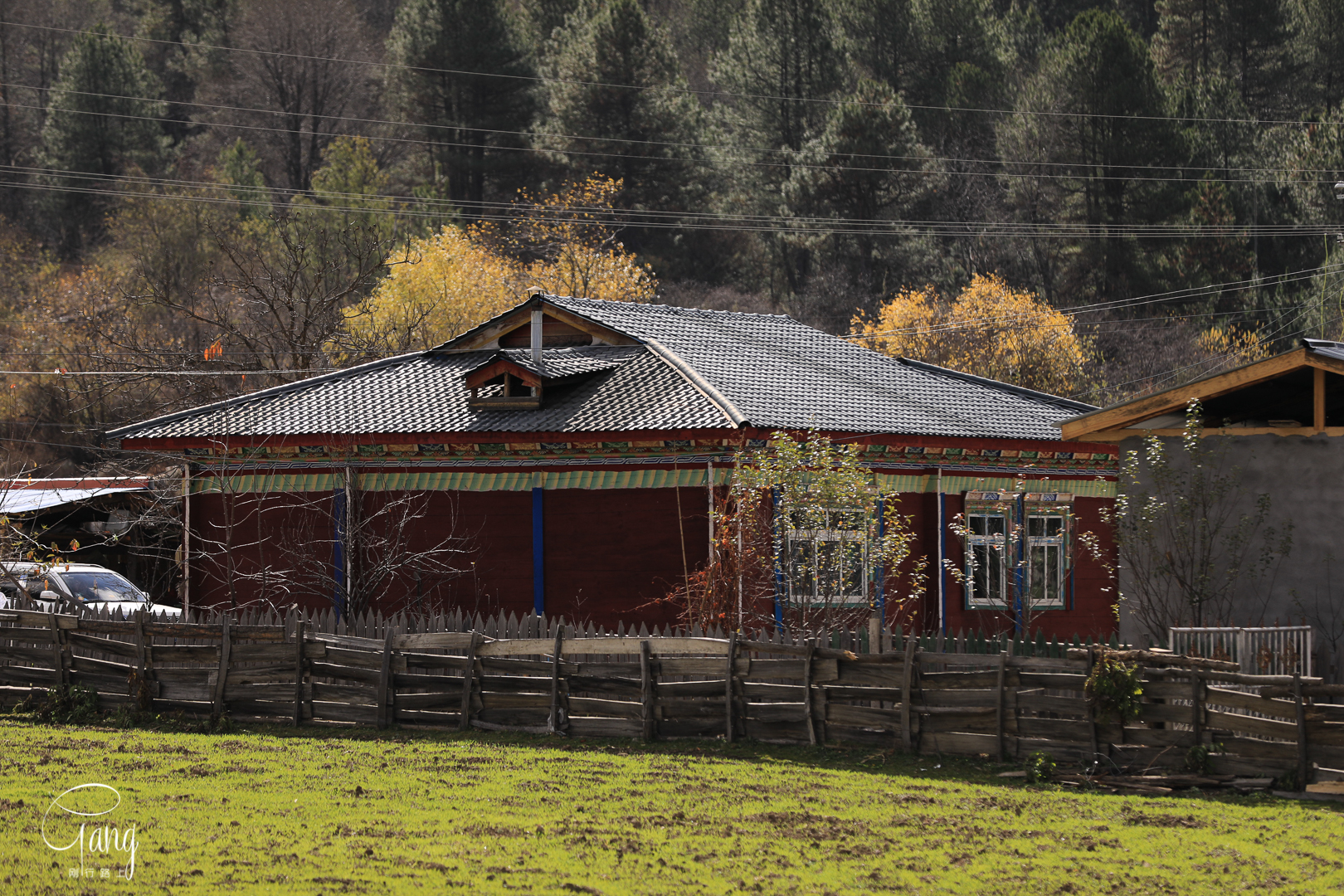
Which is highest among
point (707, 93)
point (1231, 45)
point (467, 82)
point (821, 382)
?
point (707, 93)

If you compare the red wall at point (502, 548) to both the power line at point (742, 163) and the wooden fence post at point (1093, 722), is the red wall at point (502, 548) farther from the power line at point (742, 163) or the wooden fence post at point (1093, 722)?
the power line at point (742, 163)

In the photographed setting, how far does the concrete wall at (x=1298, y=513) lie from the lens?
16.0 metres

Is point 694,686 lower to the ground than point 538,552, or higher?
lower

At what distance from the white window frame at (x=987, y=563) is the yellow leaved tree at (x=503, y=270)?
2200cm

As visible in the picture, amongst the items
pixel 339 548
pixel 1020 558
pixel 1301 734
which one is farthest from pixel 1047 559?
pixel 1301 734

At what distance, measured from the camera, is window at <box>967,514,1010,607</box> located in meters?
23.9

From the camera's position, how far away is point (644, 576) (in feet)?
73.0

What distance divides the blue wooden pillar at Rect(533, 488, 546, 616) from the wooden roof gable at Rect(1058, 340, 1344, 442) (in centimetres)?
896

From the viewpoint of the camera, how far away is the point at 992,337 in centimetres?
5081

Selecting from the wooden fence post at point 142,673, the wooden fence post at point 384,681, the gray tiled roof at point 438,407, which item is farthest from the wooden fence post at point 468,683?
the gray tiled roof at point 438,407

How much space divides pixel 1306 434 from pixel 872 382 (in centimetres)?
1088

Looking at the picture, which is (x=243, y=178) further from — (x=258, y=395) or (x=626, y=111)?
(x=258, y=395)

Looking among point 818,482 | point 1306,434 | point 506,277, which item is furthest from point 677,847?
point 506,277

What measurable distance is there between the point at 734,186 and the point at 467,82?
41.7 feet
